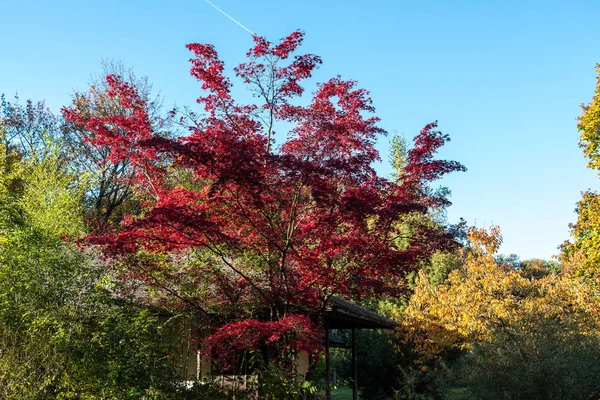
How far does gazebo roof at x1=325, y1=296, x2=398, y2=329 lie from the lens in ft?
36.8

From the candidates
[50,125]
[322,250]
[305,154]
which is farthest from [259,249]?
[50,125]

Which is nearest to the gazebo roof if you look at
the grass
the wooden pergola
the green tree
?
the wooden pergola

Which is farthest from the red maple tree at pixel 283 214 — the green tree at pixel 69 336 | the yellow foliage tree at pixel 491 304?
the yellow foliage tree at pixel 491 304

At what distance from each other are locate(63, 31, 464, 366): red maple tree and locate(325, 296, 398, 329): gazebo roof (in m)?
1.42

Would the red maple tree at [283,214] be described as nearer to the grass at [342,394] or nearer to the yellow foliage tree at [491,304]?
the yellow foliage tree at [491,304]

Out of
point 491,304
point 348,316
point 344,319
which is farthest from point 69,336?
point 491,304

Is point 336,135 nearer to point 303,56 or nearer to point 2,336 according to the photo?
point 303,56

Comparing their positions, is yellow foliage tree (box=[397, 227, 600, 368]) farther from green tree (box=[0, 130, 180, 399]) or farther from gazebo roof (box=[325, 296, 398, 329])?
green tree (box=[0, 130, 180, 399])

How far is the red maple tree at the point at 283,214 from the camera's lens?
323 inches

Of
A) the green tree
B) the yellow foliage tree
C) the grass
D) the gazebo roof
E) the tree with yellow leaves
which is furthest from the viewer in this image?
the grass

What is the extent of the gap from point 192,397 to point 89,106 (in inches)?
785

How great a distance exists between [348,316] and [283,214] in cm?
384

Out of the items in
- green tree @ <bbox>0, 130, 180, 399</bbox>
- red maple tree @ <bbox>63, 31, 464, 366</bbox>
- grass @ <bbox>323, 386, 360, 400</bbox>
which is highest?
red maple tree @ <bbox>63, 31, 464, 366</bbox>

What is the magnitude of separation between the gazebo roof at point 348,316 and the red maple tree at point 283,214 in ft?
4.67
